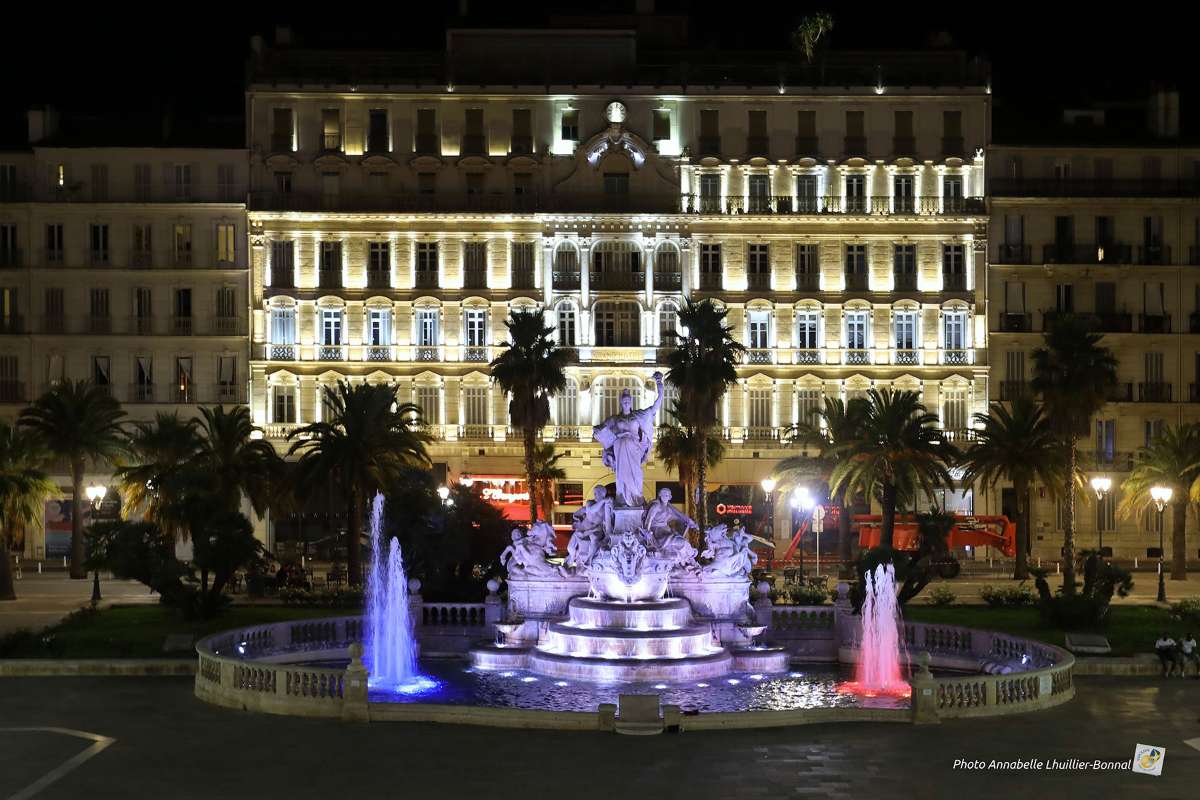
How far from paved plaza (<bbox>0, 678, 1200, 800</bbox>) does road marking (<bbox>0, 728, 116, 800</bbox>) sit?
113mm

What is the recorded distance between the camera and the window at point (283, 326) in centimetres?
7312

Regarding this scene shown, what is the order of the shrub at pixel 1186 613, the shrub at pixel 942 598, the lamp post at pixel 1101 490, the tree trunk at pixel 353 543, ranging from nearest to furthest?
the shrub at pixel 1186 613 < the shrub at pixel 942 598 < the tree trunk at pixel 353 543 < the lamp post at pixel 1101 490

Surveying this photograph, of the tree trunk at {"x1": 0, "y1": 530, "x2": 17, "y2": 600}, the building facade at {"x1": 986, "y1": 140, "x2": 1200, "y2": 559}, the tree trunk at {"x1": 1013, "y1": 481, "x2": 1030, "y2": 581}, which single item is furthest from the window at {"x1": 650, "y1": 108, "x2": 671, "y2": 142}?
the tree trunk at {"x1": 0, "y1": 530, "x2": 17, "y2": 600}

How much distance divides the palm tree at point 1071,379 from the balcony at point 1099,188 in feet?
50.0

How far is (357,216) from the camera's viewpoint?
73.2 metres

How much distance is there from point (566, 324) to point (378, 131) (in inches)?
458

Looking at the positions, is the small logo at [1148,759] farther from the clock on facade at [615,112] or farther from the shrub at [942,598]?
the clock on facade at [615,112]

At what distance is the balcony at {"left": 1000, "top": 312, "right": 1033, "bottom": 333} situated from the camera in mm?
74312

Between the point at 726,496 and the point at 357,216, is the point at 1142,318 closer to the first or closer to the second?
the point at 726,496

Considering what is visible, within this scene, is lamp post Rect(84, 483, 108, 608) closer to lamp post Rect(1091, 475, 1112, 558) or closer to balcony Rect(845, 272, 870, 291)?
balcony Rect(845, 272, 870, 291)

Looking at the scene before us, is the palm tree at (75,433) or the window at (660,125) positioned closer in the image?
the palm tree at (75,433)

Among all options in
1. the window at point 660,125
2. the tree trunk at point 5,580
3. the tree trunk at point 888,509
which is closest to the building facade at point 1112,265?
the window at point 660,125

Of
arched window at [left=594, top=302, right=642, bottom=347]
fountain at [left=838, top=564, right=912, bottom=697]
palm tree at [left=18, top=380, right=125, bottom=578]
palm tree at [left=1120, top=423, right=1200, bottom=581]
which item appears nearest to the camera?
fountain at [left=838, top=564, right=912, bottom=697]

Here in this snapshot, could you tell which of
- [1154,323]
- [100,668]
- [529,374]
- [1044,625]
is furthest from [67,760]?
[1154,323]
